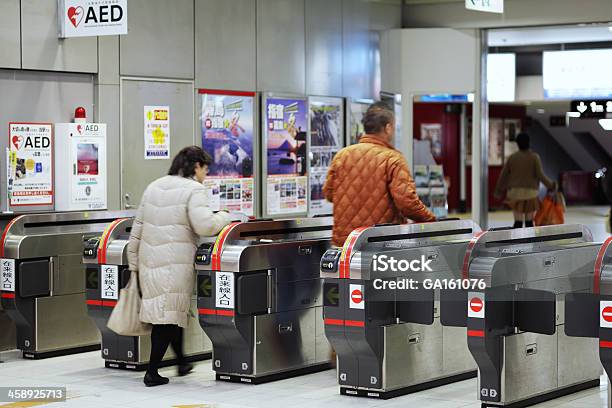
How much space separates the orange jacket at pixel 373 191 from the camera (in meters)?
6.62

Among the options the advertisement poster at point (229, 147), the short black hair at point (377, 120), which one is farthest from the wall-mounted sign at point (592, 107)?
the short black hair at point (377, 120)

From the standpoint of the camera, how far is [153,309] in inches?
253

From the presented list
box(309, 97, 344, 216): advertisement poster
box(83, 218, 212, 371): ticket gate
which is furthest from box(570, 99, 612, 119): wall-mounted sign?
box(83, 218, 212, 371): ticket gate

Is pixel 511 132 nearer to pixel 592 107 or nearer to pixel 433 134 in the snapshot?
pixel 433 134

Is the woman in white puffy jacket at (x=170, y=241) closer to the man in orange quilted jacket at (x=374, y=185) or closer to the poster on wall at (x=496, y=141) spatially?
the man in orange quilted jacket at (x=374, y=185)

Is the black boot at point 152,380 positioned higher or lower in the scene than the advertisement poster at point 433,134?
lower

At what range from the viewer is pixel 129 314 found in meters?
6.52

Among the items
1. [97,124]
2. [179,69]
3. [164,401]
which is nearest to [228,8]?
[179,69]

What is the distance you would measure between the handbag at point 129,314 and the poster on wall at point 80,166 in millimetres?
2077

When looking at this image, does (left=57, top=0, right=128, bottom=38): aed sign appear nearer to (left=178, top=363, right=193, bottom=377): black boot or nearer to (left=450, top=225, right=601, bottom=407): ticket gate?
(left=178, top=363, right=193, bottom=377): black boot

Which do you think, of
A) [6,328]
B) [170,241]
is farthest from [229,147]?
[170,241]

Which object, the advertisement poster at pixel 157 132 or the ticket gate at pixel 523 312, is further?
the advertisement poster at pixel 157 132

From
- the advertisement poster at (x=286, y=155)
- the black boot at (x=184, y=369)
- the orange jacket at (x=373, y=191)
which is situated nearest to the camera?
the orange jacket at (x=373, y=191)

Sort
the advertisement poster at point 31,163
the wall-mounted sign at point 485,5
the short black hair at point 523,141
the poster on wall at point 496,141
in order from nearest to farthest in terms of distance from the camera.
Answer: the advertisement poster at point 31,163
the wall-mounted sign at point 485,5
the short black hair at point 523,141
the poster on wall at point 496,141
